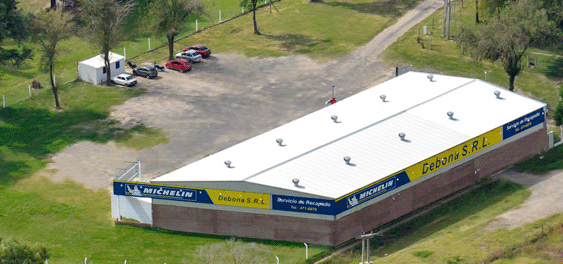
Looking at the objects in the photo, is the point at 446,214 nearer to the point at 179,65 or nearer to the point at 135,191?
the point at 135,191

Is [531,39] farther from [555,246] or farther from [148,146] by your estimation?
[148,146]

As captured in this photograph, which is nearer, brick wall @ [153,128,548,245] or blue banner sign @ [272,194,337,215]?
blue banner sign @ [272,194,337,215]

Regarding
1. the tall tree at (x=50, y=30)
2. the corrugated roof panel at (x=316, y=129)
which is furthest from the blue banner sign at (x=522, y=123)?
the tall tree at (x=50, y=30)

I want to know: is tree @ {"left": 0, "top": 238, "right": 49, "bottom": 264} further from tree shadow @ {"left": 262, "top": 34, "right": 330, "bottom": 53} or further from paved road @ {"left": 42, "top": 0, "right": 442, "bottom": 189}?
tree shadow @ {"left": 262, "top": 34, "right": 330, "bottom": 53}

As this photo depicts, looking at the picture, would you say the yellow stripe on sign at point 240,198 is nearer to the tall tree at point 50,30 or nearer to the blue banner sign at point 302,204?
the blue banner sign at point 302,204

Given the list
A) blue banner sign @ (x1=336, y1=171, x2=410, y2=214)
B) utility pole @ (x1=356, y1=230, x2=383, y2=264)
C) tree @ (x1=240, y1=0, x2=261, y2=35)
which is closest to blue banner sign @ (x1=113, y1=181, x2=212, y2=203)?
blue banner sign @ (x1=336, y1=171, x2=410, y2=214)

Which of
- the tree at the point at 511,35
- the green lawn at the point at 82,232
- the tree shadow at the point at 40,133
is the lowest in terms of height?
the green lawn at the point at 82,232

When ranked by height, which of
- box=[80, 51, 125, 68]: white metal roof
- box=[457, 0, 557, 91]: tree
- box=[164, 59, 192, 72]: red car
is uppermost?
box=[457, 0, 557, 91]: tree
